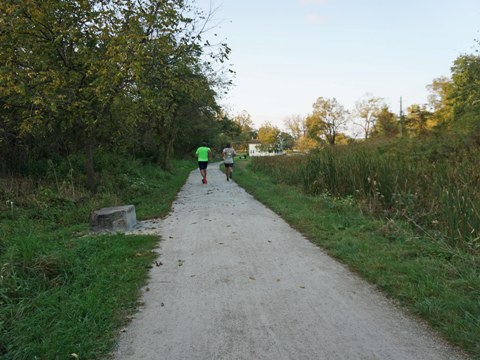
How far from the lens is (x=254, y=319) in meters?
3.21

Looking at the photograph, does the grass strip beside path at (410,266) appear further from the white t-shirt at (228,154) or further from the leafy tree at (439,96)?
the leafy tree at (439,96)

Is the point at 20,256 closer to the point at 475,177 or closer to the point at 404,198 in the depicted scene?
the point at 404,198

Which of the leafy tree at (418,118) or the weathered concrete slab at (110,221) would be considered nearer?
the weathered concrete slab at (110,221)

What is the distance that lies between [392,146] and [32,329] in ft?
67.1

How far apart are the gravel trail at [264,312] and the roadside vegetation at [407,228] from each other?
0.24m

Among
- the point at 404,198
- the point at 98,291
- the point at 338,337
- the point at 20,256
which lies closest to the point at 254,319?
the point at 338,337

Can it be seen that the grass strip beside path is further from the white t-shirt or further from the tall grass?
the white t-shirt

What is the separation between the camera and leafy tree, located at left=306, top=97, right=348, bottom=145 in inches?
3329

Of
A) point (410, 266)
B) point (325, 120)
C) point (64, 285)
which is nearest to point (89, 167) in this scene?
point (64, 285)

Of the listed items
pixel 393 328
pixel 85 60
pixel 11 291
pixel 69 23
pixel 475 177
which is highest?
pixel 69 23

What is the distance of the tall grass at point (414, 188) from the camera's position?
526 centimetres

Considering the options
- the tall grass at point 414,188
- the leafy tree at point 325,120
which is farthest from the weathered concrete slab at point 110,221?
the leafy tree at point 325,120

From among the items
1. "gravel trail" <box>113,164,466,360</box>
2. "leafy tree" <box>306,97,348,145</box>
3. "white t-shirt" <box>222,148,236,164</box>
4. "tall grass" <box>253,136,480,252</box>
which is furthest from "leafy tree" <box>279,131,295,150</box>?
"gravel trail" <box>113,164,466,360</box>

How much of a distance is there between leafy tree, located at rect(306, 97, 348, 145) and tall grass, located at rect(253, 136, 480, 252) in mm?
74785
